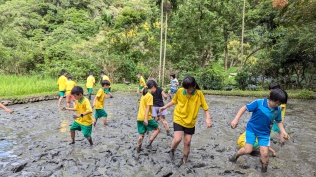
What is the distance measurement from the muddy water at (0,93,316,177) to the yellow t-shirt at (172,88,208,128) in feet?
3.22

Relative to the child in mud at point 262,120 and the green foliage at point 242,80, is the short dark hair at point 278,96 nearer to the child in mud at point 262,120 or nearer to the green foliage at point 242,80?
the child in mud at point 262,120

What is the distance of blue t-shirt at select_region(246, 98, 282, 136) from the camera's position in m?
4.80

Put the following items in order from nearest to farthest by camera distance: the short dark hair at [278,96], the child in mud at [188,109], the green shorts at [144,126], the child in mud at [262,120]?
the short dark hair at [278,96]
the child in mud at [262,120]
the child in mud at [188,109]
the green shorts at [144,126]


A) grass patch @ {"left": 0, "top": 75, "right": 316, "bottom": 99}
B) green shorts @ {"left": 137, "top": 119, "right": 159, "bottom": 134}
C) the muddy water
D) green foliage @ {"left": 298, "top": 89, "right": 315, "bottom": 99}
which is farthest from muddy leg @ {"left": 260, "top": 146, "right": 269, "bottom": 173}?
green foliage @ {"left": 298, "top": 89, "right": 315, "bottom": 99}

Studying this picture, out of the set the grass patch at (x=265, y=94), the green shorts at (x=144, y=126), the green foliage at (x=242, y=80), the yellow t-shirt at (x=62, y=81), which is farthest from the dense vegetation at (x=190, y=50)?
the green shorts at (x=144, y=126)

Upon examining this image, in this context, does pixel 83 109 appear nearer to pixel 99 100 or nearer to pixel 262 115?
pixel 99 100

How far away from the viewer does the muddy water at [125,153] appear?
523cm

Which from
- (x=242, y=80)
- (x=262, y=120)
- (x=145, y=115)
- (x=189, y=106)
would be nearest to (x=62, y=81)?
(x=145, y=115)

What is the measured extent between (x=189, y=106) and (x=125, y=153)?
2.10 m

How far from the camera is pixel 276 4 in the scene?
18.4m

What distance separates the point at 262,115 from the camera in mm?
4809

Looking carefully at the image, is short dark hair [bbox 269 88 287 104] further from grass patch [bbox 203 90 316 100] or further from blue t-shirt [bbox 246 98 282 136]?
grass patch [bbox 203 90 316 100]

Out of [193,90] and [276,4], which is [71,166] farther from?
[276,4]

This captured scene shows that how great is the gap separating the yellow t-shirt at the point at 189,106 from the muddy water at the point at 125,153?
98 centimetres
